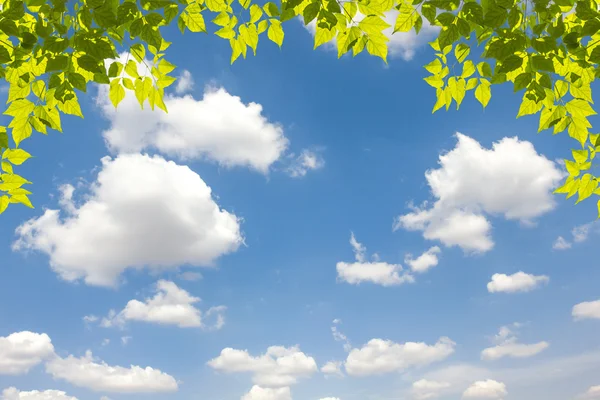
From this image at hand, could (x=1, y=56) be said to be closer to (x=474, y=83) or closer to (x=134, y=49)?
(x=134, y=49)

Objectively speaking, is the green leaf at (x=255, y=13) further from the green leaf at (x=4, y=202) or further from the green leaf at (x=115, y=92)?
the green leaf at (x=4, y=202)

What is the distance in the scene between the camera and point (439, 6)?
5.15m

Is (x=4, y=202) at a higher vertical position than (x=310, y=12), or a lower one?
lower

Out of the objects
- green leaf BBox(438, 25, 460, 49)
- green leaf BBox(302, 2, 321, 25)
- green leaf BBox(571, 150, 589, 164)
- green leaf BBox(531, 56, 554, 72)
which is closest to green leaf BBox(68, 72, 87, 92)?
green leaf BBox(302, 2, 321, 25)

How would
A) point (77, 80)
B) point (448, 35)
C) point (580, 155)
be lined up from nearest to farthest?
1. point (77, 80)
2. point (448, 35)
3. point (580, 155)

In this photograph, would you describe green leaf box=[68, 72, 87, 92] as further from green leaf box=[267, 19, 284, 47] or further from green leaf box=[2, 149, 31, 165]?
green leaf box=[267, 19, 284, 47]

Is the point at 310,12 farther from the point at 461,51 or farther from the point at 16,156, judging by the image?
the point at 16,156

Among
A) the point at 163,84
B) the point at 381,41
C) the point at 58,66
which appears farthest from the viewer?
the point at 163,84

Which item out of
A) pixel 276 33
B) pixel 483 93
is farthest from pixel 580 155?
pixel 276 33

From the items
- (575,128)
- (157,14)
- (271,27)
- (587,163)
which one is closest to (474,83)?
(575,128)

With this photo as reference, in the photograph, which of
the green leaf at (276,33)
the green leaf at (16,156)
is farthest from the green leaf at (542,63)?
the green leaf at (16,156)

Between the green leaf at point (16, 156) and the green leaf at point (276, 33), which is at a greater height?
the green leaf at point (276, 33)

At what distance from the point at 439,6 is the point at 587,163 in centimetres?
301

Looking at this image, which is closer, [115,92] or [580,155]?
[115,92]
